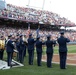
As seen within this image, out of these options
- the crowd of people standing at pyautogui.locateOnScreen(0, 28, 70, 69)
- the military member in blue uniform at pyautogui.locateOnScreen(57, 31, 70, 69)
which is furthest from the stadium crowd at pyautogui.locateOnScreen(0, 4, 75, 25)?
the military member in blue uniform at pyautogui.locateOnScreen(57, 31, 70, 69)

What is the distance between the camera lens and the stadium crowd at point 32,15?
38.5 metres

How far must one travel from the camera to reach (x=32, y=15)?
4341 centimetres

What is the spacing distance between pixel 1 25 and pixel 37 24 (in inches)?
292

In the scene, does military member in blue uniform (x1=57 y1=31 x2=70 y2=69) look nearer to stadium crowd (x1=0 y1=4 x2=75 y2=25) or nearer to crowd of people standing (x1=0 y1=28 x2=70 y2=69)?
crowd of people standing (x1=0 y1=28 x2=70 y2=69)

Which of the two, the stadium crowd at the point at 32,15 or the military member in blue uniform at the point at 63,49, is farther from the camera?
the stadium crowd at the point at 32,15

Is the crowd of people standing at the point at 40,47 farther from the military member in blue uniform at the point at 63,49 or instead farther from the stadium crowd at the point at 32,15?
the stadium crowd at the point at 32,15

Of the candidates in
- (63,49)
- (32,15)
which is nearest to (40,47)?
(63,49)

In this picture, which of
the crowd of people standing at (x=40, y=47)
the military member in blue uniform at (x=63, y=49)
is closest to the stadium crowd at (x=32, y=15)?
the crowd of people standing at (x=40, y=47)

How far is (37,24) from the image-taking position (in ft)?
144

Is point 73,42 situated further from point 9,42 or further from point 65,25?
point 9,42

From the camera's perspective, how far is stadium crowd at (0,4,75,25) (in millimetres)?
38450

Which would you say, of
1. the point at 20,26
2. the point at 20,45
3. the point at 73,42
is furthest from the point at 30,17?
the point at 20,45

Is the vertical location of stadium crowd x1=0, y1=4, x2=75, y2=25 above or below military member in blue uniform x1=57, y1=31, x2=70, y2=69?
above

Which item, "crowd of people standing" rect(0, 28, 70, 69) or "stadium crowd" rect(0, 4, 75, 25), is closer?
"crowd of people standing" rect(0, 28, 70, 69)
